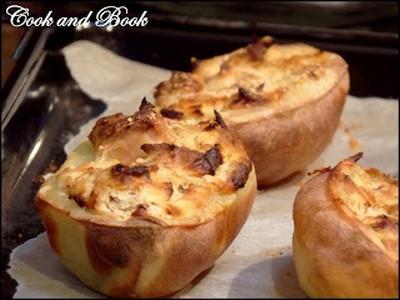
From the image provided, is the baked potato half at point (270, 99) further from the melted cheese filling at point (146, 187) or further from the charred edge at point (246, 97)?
the melted cheese filling at point (146, 187)

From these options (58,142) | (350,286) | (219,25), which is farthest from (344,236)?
(219,25)

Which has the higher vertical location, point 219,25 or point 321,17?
point 219,25

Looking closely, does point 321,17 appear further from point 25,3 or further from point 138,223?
point 138,223

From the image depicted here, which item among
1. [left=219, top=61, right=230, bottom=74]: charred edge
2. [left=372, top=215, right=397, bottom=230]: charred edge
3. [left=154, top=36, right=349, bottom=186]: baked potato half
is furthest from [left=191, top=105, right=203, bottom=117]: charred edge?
[left=372, top=215, right=397, bottom=230]: charred edge

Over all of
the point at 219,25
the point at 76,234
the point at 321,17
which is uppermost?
the point at 76,234

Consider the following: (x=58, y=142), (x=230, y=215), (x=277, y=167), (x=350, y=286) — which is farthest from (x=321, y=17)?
(x=350, y=286)

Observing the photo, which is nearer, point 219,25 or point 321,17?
point 219,25

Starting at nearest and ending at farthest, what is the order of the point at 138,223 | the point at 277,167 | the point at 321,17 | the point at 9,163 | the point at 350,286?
the point at 350,286 → the point at 138,223 → the point at 9,163 → the point at 277,167 → the point at 321,17

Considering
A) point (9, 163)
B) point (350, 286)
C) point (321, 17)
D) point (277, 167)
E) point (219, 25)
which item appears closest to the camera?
point (350, 286)
